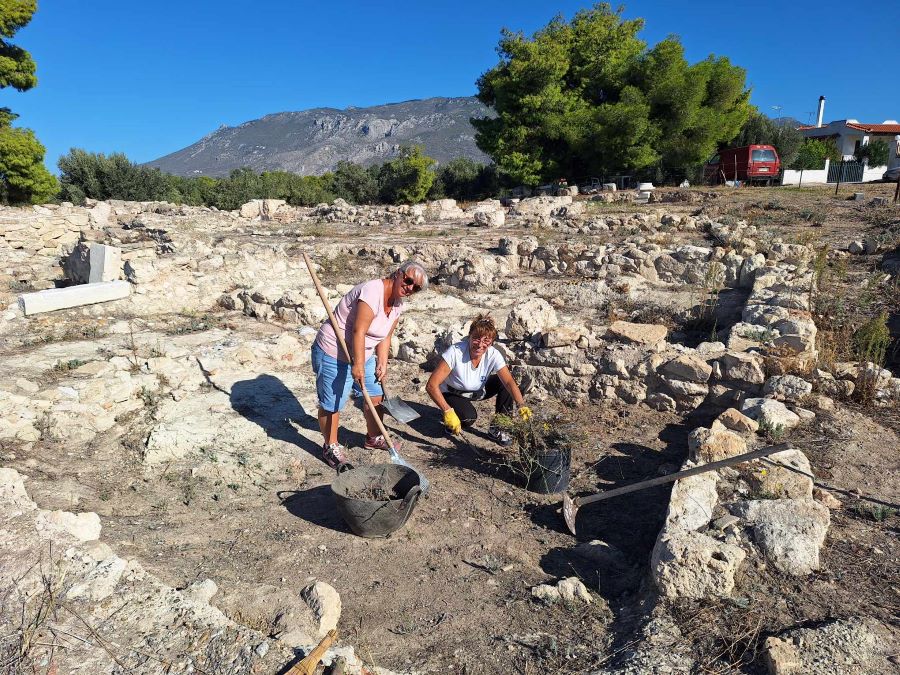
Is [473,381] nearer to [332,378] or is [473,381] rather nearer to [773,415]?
[332,378]

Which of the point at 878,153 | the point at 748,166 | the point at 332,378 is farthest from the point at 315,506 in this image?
the point at 878,153

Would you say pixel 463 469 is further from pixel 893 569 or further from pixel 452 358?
pixel 893 569

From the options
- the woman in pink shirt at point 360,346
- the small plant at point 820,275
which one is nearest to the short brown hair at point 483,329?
the woman in pink shirt at point 360,346

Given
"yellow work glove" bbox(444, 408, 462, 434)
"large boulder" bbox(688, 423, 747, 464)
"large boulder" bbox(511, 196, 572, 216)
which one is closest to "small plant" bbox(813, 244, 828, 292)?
"large boulder" bbox(688, 423, 747, 464)

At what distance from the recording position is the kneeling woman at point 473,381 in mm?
4454

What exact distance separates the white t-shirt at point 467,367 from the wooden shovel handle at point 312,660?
2571 millimetres

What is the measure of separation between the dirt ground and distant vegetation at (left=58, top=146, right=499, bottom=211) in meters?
22.5

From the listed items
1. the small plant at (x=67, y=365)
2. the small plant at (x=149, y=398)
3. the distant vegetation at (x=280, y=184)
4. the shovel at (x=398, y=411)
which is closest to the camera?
the shovel at (x=398, y=411)

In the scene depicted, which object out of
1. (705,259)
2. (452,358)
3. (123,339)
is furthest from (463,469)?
(705,259)

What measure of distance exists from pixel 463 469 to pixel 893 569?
2.67 meters

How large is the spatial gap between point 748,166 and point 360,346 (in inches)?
955

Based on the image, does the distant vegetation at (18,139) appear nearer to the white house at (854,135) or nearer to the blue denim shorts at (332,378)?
the blue denim shorts at (332,378)

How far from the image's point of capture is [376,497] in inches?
148

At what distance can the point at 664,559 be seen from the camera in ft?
9.26
